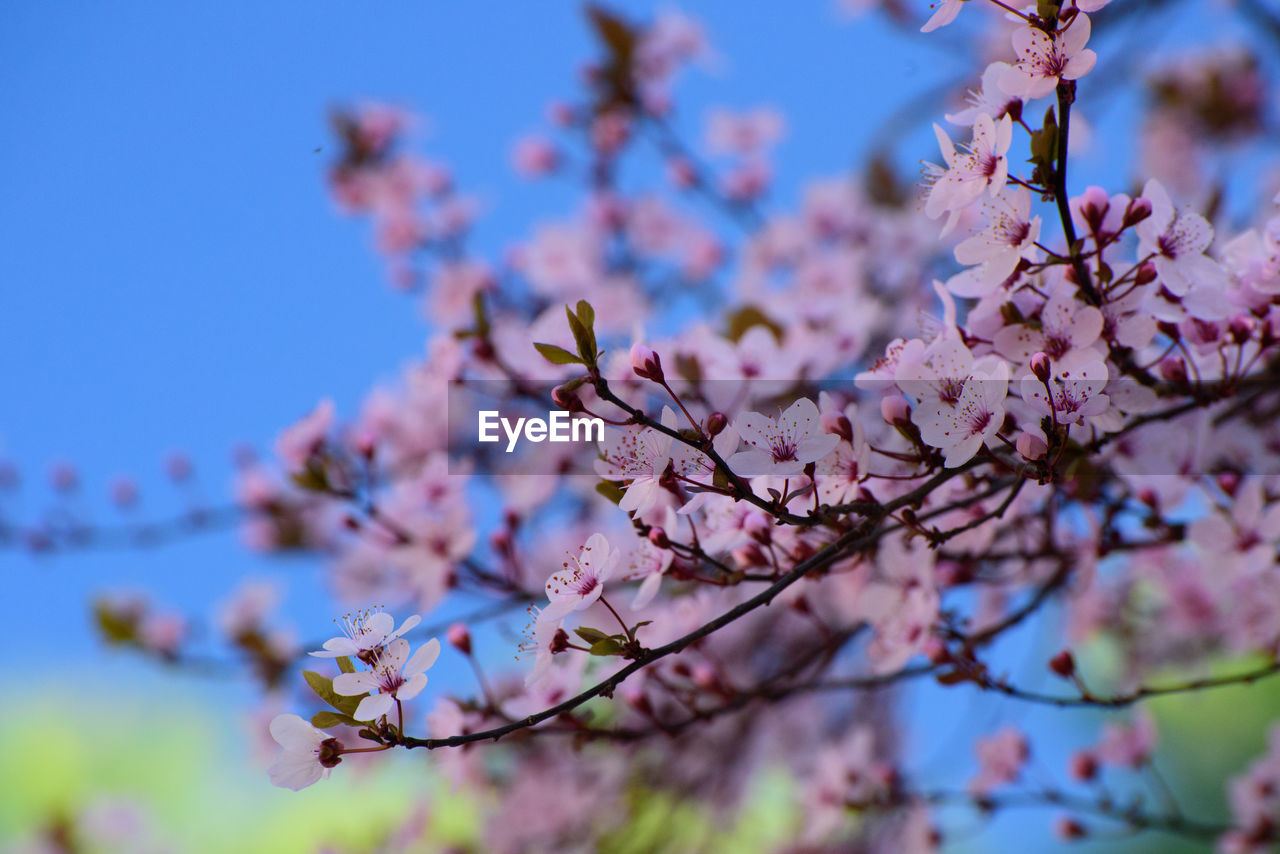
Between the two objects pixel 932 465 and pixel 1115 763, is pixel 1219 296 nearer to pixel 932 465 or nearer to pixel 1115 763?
pixel 932 465

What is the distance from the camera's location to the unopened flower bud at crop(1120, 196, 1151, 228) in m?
0.95

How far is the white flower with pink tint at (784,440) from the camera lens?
87 centimetres

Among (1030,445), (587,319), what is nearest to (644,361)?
(587,319)

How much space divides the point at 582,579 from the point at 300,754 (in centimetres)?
28

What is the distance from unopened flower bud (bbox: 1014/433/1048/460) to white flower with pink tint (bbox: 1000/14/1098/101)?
31cm

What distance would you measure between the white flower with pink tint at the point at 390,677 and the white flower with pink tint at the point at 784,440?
1.02ft

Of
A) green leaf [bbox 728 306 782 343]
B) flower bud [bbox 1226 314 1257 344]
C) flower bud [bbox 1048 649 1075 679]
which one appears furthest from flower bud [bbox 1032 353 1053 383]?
green leaf [bbox 728 306 782 343]

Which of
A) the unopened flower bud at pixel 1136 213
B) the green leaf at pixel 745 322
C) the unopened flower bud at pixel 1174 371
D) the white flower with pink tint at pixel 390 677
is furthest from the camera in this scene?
the green leaf at pixel 745 322

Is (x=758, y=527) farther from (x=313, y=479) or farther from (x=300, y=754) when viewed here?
(x=313, y=479)

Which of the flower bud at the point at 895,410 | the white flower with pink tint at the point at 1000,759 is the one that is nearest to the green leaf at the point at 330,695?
the flower bud at the point at 895,410

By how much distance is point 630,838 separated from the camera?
2.05 metres

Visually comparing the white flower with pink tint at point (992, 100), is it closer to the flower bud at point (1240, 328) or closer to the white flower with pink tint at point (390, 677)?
the flower bud at point (1240, 328)

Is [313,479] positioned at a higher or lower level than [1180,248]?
higher

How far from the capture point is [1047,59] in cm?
89
